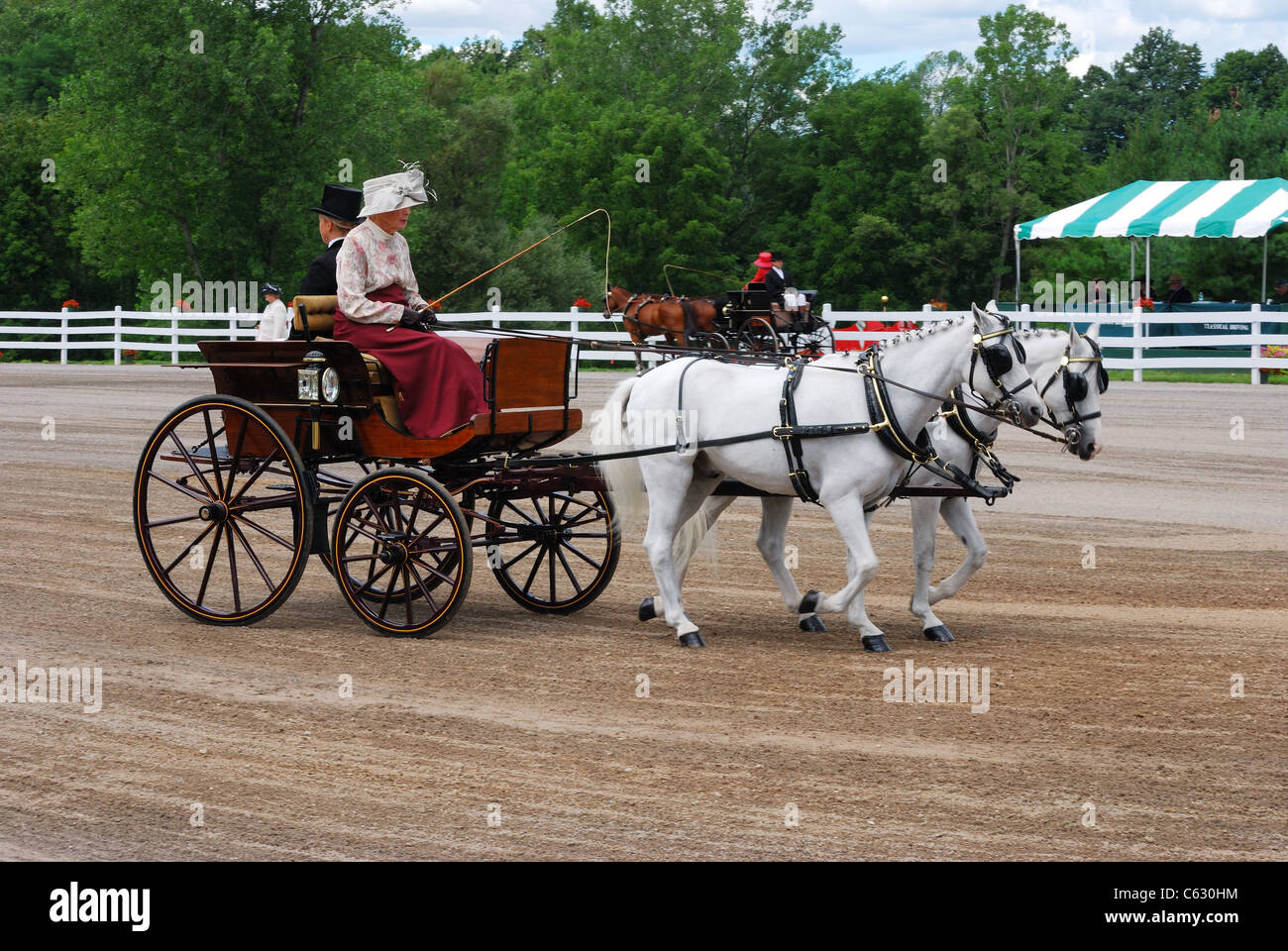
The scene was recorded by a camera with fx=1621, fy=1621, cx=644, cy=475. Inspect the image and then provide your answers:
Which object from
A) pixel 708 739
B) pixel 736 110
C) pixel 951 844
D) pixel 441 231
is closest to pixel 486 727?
pixel 708 739

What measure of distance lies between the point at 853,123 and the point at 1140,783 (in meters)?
58.8

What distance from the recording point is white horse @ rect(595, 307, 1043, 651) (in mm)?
7871

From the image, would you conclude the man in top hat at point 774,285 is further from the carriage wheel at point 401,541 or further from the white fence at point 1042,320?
the carriage wheel at point 401,541

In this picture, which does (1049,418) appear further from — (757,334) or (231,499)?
(757,334)

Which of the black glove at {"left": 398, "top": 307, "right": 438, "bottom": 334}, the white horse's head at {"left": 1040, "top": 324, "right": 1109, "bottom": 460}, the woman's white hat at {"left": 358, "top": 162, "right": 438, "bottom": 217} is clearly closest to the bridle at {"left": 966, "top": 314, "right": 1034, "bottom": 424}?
the white horse's head at {"left": 1040, "top": 324, "right": 1109, "bottom": 460}

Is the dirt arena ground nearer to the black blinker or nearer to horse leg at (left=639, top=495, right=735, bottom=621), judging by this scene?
horse leg at (left=639, top=495, right=735, bottom=621)

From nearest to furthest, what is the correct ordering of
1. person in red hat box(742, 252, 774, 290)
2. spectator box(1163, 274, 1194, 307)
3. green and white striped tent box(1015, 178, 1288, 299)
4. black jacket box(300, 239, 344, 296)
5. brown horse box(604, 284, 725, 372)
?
black jacket box(300, 239, 344, 296) → person in red hat box(742, 252, 774, 290) → brown horse box(604, 284, 725, 372) → green and white striped tent box(1015, 178, 1288, 299) → spectator box(1163, 274, 1194, 307)

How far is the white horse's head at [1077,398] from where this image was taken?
7824mm

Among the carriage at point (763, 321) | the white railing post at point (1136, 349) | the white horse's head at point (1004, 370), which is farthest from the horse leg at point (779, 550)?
the white railing post at point (1136, 349)

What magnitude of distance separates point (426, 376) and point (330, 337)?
809mm

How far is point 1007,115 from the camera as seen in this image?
193 ft

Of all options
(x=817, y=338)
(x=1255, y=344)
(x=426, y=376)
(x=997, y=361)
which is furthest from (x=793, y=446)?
(x=1255, y=344)

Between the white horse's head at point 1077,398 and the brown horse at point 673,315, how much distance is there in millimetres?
18764

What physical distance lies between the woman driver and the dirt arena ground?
1.20 metres
